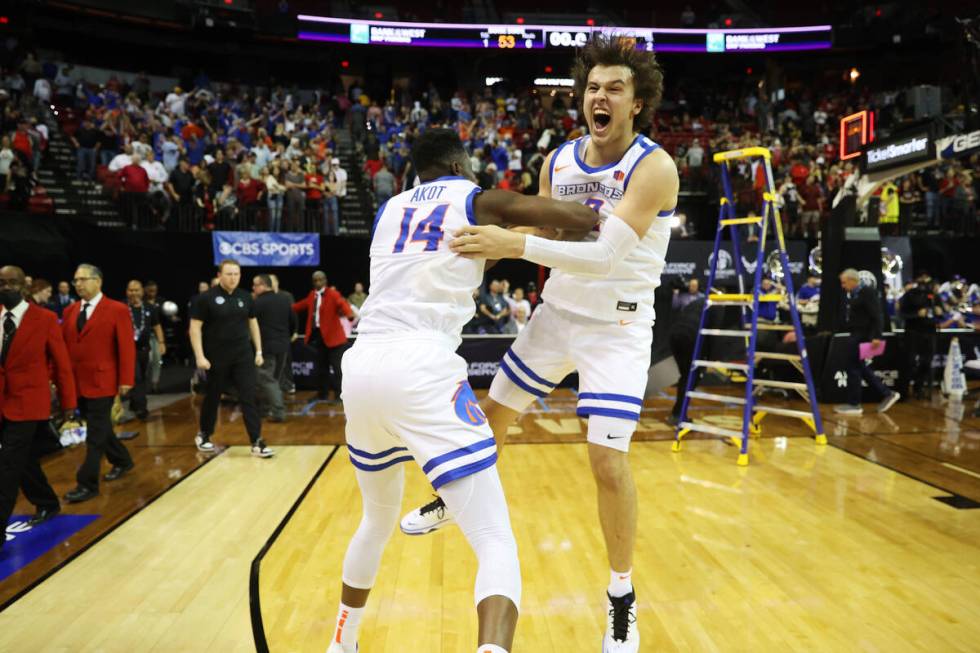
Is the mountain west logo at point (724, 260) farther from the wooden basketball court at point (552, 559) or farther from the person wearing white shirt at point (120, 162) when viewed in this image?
the person wearing white shirt at point (120, 162)

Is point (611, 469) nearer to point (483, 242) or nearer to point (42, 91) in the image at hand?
point (483, 242)

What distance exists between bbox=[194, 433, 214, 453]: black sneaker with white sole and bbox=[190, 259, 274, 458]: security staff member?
0.02 m

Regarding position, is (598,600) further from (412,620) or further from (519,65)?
(519,65)

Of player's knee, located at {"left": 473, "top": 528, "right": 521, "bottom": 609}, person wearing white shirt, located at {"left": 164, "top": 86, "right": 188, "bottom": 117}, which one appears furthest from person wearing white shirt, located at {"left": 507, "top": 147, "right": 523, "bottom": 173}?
player's knee, located at {"left": 473, "top": 528, "right": 521, "bottom": 609}

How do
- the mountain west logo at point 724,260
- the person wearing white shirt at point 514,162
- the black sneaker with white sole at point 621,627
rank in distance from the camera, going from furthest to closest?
the person wearing white shirt at point 514,162 < the mountain west logo at point 724,260 < the black sneaker with white sole at point 621,627

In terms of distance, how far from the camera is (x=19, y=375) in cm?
458

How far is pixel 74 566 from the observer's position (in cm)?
413

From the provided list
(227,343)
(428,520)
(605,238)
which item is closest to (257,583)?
(428,520)

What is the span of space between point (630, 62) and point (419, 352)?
169 cm

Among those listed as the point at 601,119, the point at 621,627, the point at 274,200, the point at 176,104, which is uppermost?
the point at 176,104

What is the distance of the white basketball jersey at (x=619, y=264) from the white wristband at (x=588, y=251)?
0.33m

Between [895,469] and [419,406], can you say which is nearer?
[419,406]

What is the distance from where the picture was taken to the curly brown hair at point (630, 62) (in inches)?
121

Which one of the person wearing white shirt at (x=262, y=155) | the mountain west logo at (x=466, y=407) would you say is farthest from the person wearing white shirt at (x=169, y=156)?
the mountain west logo at (x=466, y=407)
